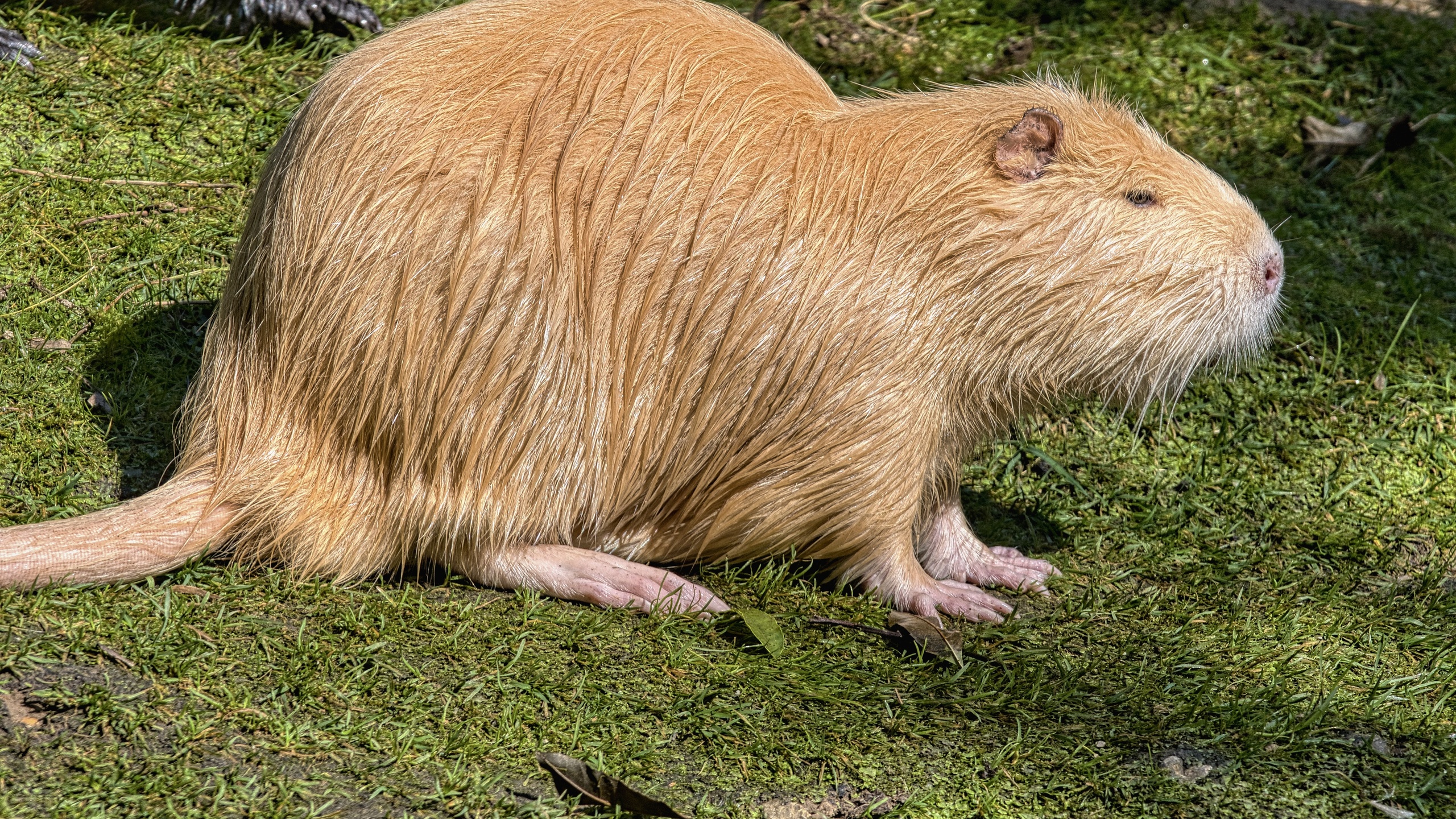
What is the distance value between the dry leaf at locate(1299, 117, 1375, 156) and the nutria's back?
2.16 metres

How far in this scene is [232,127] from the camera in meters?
4.05

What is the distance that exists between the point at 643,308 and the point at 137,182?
193 centimetres

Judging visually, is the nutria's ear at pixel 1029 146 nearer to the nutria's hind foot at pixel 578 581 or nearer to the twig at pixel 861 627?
the twig at pixel 861 627

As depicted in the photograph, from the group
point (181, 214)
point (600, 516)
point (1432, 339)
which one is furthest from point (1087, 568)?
point (181, 214)

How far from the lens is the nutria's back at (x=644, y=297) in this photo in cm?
257

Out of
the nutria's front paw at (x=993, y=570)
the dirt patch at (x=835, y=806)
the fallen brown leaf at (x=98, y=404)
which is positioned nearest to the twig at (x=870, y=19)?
the nutria's front paw at (x=993, y=570)

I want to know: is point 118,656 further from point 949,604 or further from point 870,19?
point 870,19

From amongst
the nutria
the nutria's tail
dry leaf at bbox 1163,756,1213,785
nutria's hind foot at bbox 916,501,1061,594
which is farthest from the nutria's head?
the nutria

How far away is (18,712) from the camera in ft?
6.88

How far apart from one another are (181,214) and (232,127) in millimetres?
442

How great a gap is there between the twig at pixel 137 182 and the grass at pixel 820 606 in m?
0.02

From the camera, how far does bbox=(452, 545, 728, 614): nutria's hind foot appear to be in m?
2.71

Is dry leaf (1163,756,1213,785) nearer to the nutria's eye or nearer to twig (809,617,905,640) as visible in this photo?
twig (809,617,905,640)

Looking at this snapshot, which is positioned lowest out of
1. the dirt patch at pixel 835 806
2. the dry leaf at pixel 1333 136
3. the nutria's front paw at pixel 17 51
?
the dirt patch at pixel 835 806
